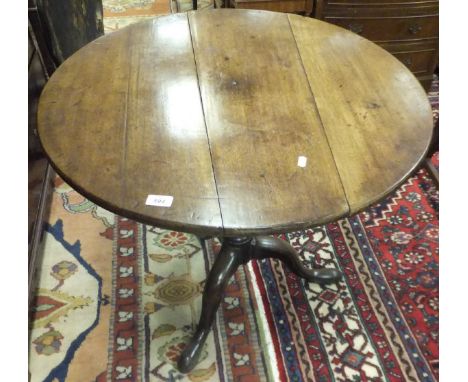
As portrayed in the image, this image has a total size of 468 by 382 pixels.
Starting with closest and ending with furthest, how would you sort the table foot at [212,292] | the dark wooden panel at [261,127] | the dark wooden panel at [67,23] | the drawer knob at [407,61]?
the dark wooden panel at [261,127] < the table foot at [212,292] < the dark wooden panel at [67,23] < the drawer knob at [407,61]

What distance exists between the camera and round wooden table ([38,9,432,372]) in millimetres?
801

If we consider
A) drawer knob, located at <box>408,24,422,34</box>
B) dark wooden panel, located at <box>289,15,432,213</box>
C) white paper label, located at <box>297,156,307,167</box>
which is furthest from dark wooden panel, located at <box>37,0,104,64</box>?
drawer knob, located at <box>408,24,422,34</box>

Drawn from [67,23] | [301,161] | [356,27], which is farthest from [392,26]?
[301,161]

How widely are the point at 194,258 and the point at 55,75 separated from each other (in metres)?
0.79

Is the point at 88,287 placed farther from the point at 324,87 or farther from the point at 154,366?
the point at 324,87

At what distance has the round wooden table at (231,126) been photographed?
801 mm

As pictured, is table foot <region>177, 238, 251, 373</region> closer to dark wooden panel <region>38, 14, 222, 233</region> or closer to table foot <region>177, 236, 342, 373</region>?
table foot <region>177, 236, 342, 373</region>

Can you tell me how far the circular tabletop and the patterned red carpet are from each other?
0.70 metres

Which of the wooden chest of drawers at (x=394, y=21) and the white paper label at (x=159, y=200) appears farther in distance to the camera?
the wooden chest of drawers at (x=394, y=21)

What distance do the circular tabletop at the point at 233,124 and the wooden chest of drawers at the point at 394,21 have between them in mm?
841

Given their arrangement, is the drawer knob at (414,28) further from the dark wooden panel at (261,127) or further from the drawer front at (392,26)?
the dark wooden panel at (261,127)

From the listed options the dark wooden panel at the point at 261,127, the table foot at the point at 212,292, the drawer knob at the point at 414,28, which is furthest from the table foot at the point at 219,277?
the drawer knob at the point at 414,28

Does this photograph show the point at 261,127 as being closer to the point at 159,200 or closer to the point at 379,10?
the point at 159,200

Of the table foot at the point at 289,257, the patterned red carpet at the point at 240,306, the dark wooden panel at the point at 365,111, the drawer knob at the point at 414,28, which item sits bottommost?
the patterned red carpet at the point at 240,306
